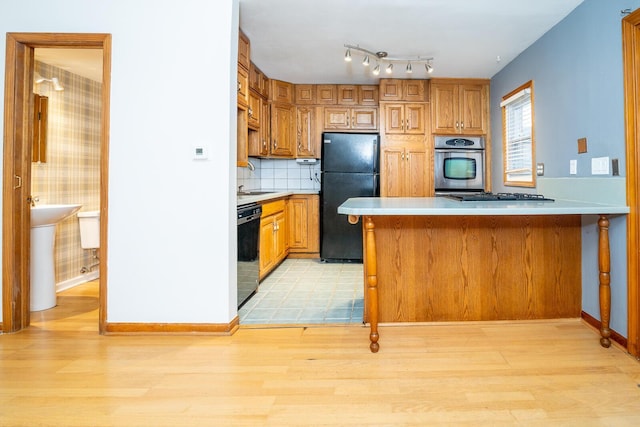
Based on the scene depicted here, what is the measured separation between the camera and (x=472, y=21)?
2.99m

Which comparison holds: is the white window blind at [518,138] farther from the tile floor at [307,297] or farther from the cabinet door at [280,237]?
the cabinet door at [280,237]

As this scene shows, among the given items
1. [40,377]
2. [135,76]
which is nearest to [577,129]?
[135,76]

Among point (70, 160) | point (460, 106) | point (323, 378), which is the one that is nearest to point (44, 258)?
point (70, 160)

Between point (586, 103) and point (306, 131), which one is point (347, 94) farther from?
point (586, 103)

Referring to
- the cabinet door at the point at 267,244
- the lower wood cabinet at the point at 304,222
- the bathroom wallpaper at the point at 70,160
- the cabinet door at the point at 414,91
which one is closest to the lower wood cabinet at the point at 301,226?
the lower wood cabinet at the point at 304,222

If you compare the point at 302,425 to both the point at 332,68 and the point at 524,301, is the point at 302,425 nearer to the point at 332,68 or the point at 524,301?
the point at 524,301

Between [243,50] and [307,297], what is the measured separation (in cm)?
218

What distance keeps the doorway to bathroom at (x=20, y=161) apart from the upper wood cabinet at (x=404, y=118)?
3.09 metres

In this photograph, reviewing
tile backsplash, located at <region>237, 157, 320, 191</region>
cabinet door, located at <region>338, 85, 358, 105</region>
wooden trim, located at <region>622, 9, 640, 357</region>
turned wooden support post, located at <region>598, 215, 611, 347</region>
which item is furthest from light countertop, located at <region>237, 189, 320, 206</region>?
wooden trim, located at <region>622, 9, 640, 357</region>

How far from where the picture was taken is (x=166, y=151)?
2.38 metres

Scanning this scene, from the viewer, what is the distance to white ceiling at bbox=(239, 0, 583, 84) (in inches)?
108

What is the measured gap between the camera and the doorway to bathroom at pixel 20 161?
7.81 feet

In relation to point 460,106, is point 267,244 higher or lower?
lower

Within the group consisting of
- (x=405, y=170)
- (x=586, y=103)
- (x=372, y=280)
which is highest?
(x=586, y=103)
